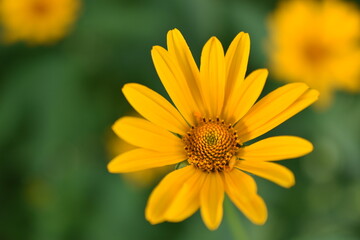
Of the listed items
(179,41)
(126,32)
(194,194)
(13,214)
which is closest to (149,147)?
(194,194)

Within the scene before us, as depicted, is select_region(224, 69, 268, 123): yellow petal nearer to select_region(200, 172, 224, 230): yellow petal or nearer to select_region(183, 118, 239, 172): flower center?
select_region(183, 118, 239, 172): flower center

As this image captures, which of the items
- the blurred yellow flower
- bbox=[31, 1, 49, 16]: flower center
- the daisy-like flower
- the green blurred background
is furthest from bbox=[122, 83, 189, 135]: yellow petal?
bbox=[31, 1, 49, 16]: flower center

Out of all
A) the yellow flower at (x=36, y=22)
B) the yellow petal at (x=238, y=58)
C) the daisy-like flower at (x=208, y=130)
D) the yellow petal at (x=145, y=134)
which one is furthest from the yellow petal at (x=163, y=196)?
the yellow flower at (x=36, y=22)

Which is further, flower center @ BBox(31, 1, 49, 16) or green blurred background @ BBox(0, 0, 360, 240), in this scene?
flower center @ BBox(31, 1, 49, 16)

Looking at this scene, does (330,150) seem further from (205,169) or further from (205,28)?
(205,169)

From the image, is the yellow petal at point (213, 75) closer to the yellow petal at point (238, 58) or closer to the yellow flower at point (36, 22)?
the yellow petal at point (238, 58)
